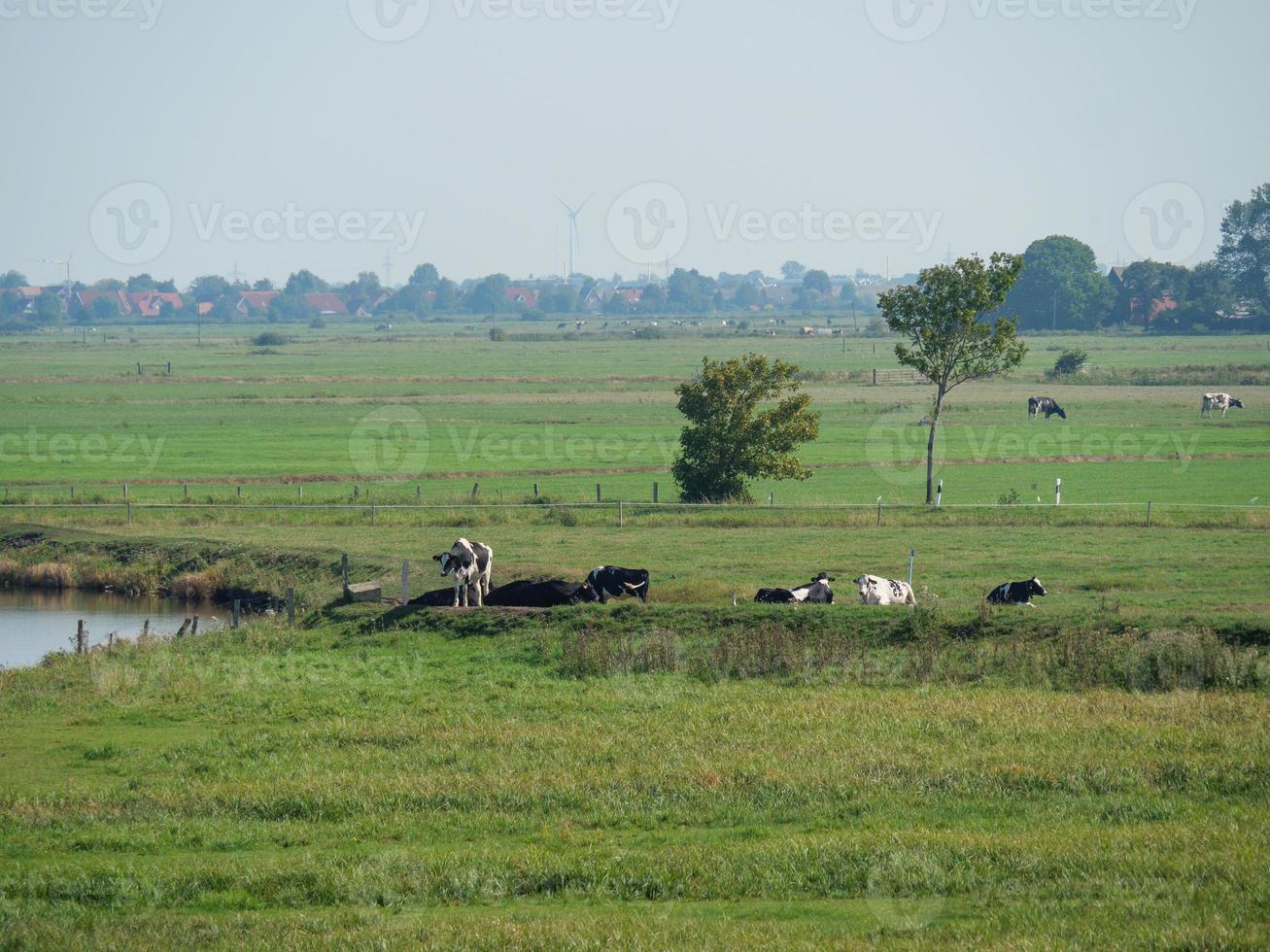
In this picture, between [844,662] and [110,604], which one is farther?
[110,604]

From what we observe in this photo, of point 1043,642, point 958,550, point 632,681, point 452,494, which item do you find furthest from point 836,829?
point 452,494

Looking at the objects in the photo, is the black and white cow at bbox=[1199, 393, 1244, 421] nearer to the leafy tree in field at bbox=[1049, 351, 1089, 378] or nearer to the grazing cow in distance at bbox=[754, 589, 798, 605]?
the leafy tree in field at bbox=[1049, 351, 1089, 378]

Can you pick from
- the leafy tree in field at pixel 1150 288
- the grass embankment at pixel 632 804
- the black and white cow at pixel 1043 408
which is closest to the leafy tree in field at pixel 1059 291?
the leafy tree in field at pixel 1150 288

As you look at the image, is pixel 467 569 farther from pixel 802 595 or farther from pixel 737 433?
pixel 737 433

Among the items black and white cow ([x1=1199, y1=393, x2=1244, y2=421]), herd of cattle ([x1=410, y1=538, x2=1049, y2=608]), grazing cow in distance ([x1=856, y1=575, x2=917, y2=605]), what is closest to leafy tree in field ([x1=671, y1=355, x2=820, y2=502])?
herd of cattle ([x1=410, y1=538, x2=1049, y2=608])

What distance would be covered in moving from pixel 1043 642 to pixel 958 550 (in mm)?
12607

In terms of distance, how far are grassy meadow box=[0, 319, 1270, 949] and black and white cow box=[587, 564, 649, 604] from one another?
97cm

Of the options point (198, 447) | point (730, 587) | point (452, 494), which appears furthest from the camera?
point (198, 447)

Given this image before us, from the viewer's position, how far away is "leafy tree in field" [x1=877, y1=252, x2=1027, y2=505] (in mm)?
49219

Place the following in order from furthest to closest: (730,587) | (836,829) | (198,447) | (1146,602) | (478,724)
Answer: (198,447)
(730,587)
(1146,602)
(478,724)
(836,829)

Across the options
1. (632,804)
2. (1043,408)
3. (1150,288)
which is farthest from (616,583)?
(1150,288)

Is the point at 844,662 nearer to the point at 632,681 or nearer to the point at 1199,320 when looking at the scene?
the point at 632,681

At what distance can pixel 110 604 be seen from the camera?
1489 inches

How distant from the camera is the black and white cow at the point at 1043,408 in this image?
83562mm
